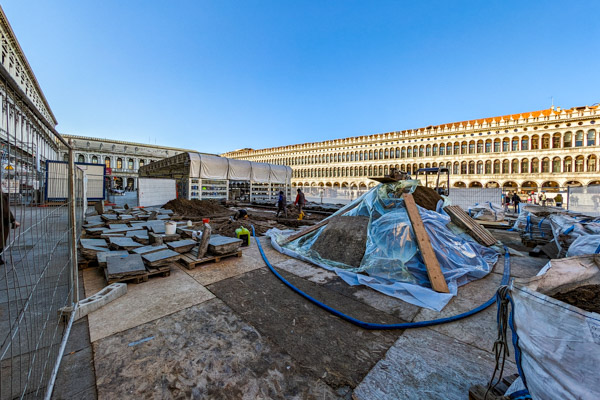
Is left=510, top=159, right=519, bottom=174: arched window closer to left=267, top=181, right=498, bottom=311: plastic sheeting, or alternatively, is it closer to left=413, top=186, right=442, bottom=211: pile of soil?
left=413, top=186, right=442, bottom=211: pile of soil

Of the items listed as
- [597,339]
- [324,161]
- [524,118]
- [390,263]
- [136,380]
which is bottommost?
[136,380]

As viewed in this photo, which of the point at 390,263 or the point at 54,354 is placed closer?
the point at 54,354

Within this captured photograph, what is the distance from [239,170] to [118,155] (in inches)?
2456

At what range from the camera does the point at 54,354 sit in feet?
7.83

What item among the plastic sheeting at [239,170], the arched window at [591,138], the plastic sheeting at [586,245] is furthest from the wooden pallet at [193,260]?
the arched window at [591,138]

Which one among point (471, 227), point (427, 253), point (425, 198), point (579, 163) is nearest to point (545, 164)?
point (579, 163)

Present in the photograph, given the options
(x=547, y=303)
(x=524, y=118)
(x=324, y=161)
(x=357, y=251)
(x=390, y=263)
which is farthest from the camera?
(x=324, y=161)

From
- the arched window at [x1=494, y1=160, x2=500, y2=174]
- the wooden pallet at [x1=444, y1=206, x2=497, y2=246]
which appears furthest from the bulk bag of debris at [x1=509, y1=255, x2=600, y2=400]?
the arched window at [x1=494, y1=160, x2=500, y2=174]

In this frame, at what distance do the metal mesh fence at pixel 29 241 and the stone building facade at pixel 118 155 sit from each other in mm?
68214

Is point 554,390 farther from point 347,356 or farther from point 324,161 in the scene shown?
point 324,161

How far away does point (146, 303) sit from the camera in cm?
350

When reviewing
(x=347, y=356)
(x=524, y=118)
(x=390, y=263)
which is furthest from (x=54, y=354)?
(x=524, y=118)

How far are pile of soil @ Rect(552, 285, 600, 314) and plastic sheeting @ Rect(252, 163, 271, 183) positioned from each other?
20.1m

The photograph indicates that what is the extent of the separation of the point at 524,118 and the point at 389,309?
55.5 meters
